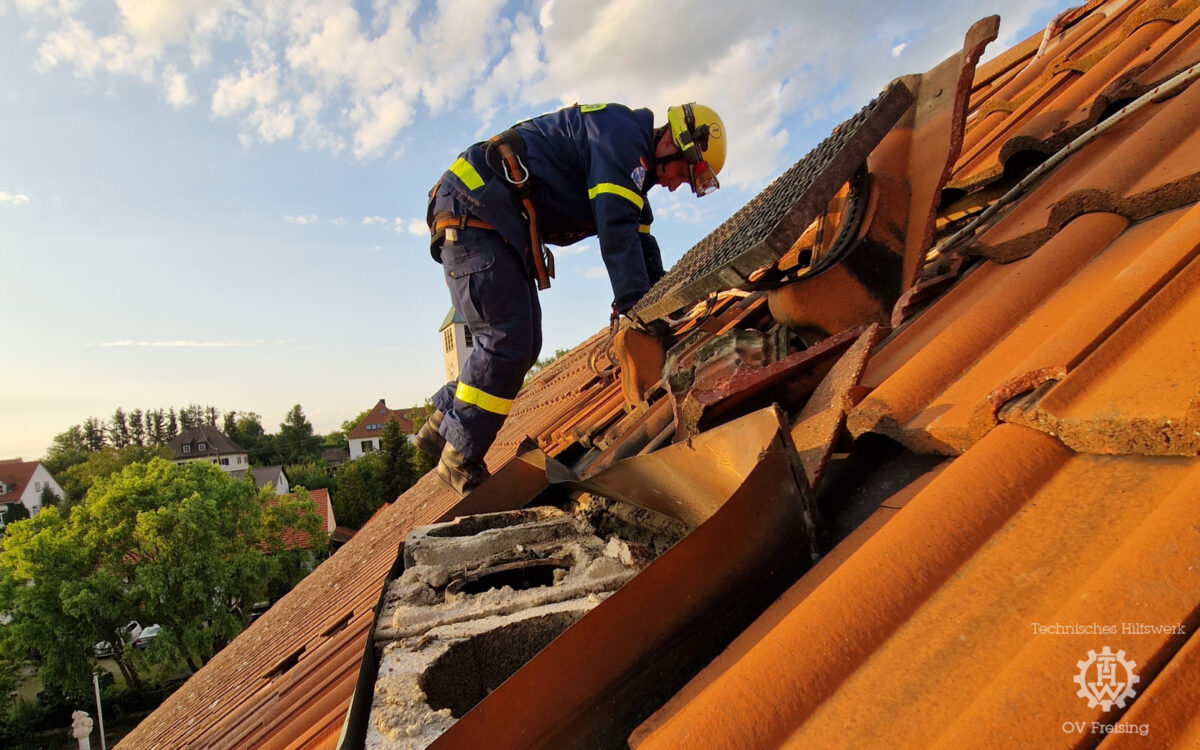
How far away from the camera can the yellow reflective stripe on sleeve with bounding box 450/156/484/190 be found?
102 inches

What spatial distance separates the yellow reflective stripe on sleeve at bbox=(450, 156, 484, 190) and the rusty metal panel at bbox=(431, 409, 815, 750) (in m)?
2.00

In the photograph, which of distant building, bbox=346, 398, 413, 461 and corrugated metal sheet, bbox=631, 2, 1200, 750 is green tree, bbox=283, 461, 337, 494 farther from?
corrugated metal sheet, bbox=631, 2, 1200, 750

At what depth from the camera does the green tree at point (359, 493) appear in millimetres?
38969

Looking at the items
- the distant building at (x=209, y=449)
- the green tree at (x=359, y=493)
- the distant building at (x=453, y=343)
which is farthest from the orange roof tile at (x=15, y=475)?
the distant building at (x=453, y=343)

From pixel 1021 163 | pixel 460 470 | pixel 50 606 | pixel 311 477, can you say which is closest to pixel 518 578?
pixel 460 470

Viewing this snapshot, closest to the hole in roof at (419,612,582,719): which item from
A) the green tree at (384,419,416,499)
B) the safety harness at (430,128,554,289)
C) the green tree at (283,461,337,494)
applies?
the safety harness at (430,128,554,289)

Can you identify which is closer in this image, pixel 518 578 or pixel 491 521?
pixel 518 578

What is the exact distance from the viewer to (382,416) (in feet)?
218

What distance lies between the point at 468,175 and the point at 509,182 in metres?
0.17

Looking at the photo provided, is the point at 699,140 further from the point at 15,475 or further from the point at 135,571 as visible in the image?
the point at 15,475

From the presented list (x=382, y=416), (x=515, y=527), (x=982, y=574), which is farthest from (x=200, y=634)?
(x=382, y=416)

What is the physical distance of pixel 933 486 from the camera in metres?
0.79

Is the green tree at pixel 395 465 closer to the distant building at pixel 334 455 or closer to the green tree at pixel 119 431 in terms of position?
the distant building at pixel 334 455

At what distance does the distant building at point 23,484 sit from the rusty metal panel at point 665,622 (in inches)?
2517
